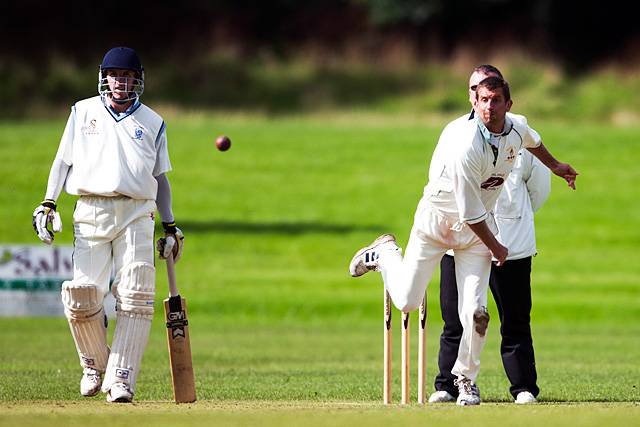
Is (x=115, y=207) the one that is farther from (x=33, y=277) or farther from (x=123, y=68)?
(x=33, y=277)

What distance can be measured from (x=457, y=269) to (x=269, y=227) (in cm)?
1448

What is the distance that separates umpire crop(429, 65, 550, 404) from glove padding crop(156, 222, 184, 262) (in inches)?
59.3

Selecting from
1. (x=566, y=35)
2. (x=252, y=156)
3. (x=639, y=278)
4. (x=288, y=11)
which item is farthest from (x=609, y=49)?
(x=639, y=278)

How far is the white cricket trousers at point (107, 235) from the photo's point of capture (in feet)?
24.2

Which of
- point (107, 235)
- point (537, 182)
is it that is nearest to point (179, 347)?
point (107, 235)

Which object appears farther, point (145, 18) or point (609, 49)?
point (145, 18)

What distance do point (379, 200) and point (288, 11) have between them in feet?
50.2

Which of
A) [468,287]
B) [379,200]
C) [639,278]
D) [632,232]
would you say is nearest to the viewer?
[468,287]

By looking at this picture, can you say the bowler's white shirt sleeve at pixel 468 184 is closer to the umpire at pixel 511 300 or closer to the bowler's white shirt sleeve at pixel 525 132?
the bowler's white shirt sleeve at pixel 525 132

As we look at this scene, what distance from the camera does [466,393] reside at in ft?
24.0

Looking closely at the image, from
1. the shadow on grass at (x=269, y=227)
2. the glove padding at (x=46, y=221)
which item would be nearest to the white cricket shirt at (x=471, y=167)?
the glove padding at (x=46, y=221)

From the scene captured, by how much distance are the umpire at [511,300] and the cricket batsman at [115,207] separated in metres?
1.66

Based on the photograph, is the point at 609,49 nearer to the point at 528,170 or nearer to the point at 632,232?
the point at 632,232

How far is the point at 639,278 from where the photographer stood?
60.5 feet
